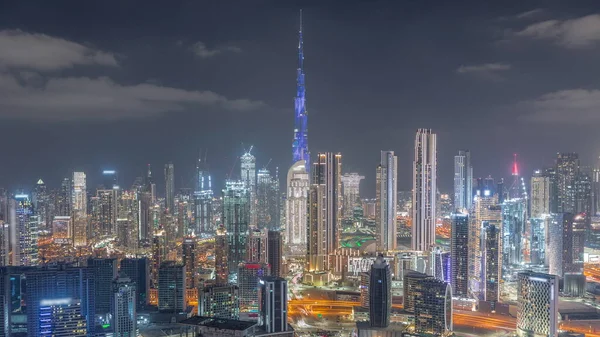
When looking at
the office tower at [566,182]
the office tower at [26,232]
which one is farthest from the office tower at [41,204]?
the office tower at [566,182]

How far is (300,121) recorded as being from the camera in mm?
11625

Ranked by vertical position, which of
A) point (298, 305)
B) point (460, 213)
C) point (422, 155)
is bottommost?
point (298, 305)

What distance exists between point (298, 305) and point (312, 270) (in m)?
2.24

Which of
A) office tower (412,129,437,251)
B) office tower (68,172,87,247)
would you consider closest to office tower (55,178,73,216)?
office tower (68,172,87,247)

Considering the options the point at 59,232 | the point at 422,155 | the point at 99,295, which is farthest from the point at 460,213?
the point at 59,232

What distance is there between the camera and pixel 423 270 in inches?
476

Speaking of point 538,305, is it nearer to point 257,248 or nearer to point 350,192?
point 257,248

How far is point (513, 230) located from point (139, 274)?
8323 millimetres

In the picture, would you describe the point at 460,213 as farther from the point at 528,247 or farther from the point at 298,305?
the point at 298,305

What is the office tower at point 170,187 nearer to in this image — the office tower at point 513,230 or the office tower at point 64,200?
the office tower at point 64,200

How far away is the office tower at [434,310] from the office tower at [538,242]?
5.02 m

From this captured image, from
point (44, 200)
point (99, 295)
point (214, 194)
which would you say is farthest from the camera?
point (214, 194)

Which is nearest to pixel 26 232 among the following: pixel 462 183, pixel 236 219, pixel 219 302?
pixel 236 219

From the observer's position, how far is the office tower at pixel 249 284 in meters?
9.96
